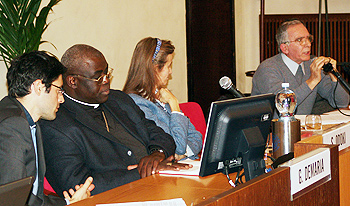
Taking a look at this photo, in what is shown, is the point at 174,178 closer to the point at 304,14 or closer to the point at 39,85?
the point at 39,85

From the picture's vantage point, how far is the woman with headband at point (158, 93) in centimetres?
297

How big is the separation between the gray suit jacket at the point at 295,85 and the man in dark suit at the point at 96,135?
4.17 ft

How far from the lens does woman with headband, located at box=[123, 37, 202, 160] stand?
297cm

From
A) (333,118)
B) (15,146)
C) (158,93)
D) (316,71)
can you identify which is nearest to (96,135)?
(15,146)

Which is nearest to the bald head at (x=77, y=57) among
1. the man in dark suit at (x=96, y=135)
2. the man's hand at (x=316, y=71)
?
the man in dark suit at (x=96, y=135)

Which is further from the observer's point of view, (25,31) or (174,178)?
(25,31)

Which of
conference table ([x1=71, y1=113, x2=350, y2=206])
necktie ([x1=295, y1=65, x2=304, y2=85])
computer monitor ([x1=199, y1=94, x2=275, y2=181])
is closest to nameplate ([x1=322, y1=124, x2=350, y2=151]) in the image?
conference table ([x1=71, y1=113, x2=350, y2=206])

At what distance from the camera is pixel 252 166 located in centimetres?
180

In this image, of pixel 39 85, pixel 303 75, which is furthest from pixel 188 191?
Answer: pixel 303 75

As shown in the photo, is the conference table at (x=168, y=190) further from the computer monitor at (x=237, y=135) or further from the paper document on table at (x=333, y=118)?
the paper document on table at (x=333, y=118)

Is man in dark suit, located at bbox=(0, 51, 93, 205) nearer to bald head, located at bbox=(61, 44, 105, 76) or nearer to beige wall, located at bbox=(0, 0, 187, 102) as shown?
bald head, located at bbox=(61, 44, 105, 76)

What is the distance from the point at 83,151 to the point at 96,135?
13cm

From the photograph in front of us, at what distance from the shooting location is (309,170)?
5.48ft

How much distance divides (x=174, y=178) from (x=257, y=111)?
19.6 inches
